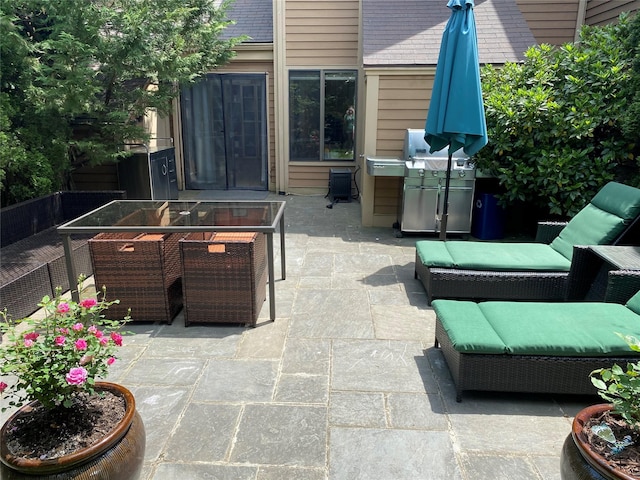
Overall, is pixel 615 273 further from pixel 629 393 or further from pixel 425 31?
pixel 425 31

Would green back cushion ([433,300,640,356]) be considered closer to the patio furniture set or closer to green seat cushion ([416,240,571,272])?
the patio furniture set

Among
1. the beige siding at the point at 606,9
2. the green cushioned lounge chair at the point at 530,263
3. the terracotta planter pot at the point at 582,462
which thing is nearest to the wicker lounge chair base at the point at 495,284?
the green cushioned lounge chair at the point at 530,263

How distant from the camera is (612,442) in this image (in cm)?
175

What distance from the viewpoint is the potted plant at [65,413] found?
169cm

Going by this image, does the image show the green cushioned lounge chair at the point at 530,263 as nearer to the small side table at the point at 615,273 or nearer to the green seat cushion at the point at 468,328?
the small side table at the point at 615,273

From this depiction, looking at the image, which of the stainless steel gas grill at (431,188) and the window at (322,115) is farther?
the window at (322,115)

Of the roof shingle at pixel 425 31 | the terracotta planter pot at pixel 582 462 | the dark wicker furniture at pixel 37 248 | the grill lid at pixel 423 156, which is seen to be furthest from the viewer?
the roof shingle at pixel 425 31

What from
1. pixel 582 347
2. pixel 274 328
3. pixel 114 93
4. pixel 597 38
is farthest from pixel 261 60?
pixel 582 347

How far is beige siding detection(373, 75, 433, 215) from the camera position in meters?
6.19

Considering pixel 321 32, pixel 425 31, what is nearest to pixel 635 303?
pixel 425 31

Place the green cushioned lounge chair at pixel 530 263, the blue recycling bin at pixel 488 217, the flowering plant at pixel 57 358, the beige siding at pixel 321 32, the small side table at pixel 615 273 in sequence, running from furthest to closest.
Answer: the beige siding at pixel 321 32, the blue recycling bin at pixel 488 217, the green cushioned lounge chair at pixel 530 263, the small side table at pixel 615 273, the flowering plant at pixel 57 358

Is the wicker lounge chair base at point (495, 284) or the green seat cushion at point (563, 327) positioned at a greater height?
the green seat cushion at point (563, 327)

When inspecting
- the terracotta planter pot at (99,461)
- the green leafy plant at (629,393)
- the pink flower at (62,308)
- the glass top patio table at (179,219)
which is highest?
the pink flower at (62,308)

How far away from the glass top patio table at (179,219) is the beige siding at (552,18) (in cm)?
611
